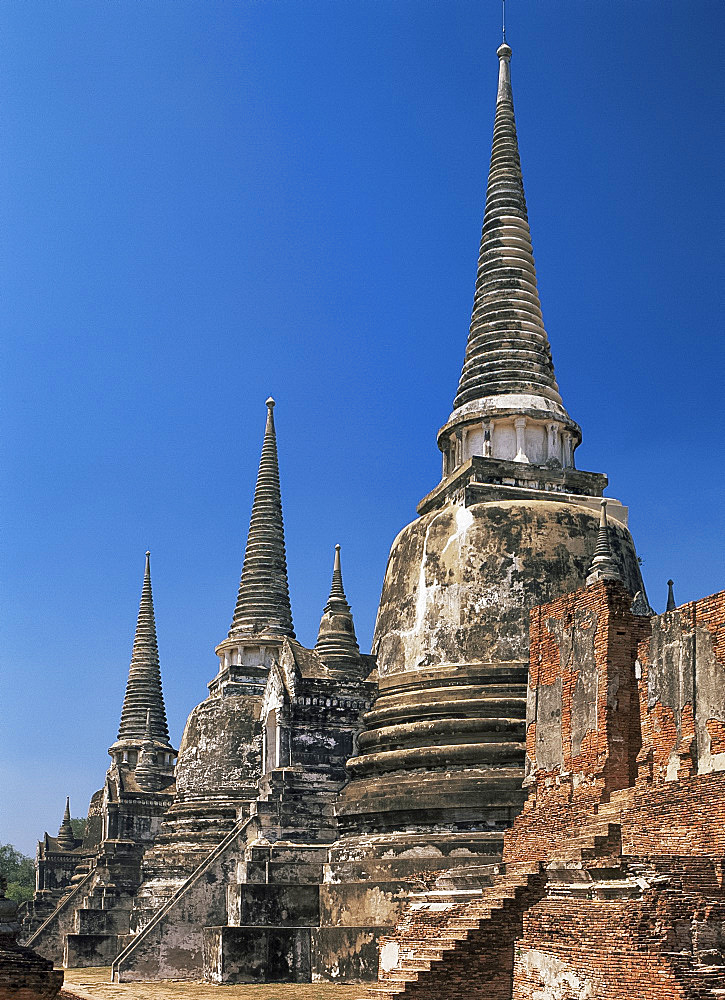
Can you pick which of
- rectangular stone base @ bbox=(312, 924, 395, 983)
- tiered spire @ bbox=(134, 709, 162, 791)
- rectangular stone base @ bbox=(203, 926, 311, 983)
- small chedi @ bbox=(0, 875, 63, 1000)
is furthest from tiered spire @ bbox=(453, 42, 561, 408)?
tiered spire @ bbox=(134, 709, 162, 791)

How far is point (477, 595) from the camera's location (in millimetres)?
20922

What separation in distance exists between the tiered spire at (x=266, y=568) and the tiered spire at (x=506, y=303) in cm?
1190

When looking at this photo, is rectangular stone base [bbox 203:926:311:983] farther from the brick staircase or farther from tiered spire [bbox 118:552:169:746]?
tiered spire [bbox 118:552:169:746]

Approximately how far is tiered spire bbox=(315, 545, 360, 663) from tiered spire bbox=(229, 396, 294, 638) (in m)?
5.57

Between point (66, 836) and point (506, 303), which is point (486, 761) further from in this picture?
point (66, 836)

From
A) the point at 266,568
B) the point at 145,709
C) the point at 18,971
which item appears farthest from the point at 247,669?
the point at 18,971

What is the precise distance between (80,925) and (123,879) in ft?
6.17

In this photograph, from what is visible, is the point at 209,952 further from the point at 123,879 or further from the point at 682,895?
the point at 123,879

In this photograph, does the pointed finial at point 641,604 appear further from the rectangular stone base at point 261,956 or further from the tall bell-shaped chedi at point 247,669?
the tall bell-shaped chedi at point 247,669

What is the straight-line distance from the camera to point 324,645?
26547 mm

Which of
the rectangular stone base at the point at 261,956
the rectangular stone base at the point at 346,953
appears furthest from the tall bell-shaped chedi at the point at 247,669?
the rectangular stone base at the point at 346,953

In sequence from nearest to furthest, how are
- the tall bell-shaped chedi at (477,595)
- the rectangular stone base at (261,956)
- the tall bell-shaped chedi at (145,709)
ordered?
the tall bell-shaped chedi at (477,595), the rectangular stone base at (261,956), the tall bell-shaped chedi at (145,709)

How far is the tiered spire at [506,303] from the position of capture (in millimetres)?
24578

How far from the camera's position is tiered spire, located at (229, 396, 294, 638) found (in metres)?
35.2
